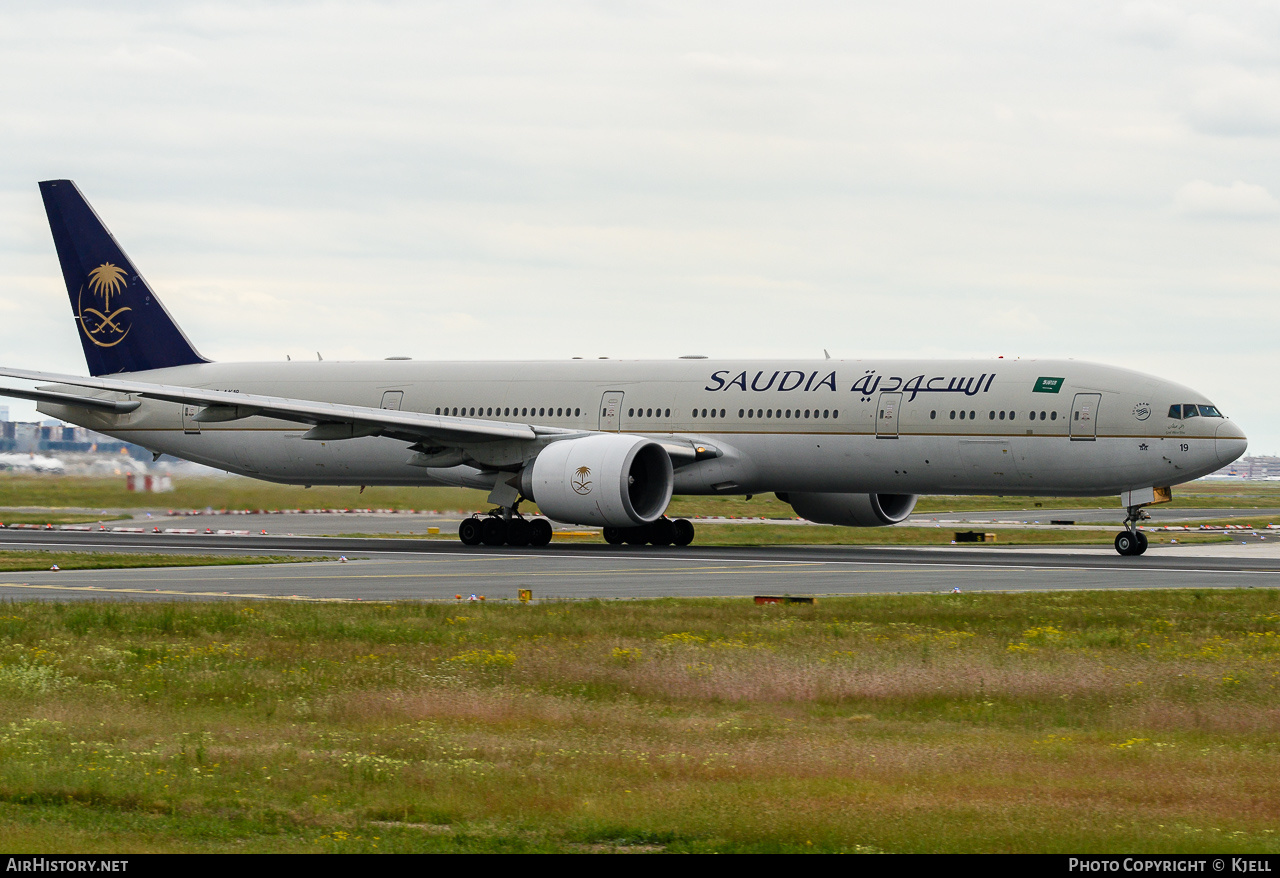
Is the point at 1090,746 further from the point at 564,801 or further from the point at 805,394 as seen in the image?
the point at 805,394

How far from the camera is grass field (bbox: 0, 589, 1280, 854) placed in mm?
8773

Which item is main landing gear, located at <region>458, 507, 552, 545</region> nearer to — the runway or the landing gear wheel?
the runway

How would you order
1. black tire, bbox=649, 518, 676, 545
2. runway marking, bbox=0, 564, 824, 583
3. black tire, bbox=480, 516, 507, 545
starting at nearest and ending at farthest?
1. runway marking, bbox=0, 564, 824, 583
2. black tire, bbox=480, 516, 507, 545
3. black tire, bbox=649, 518, 676, 545

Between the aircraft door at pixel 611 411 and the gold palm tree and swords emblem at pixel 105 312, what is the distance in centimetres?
1544

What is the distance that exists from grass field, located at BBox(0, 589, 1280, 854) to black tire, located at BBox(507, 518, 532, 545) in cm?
1776

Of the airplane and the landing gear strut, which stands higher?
the airplane

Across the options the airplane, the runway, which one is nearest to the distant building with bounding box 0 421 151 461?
the airplane

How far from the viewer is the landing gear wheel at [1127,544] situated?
33.4 metres

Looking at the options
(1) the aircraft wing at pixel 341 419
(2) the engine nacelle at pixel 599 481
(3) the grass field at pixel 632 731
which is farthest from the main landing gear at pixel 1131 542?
(3) the grass field at pixel 632 731

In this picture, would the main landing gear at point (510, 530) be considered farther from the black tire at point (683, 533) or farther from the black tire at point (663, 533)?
the black tire at point (683, 533)

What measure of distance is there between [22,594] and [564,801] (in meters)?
15.7

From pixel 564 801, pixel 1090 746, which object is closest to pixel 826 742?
pixel 1090 746

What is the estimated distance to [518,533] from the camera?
3728 cm
